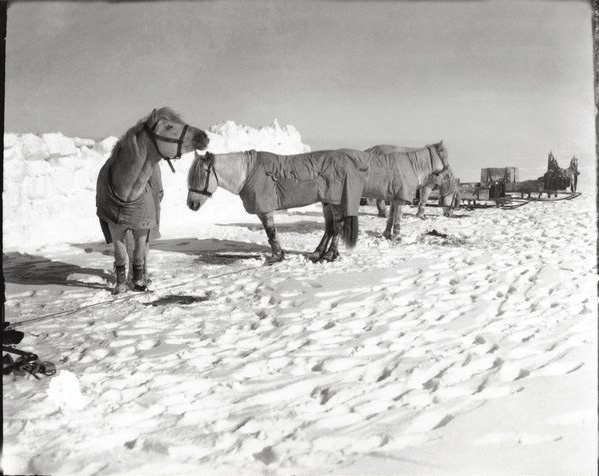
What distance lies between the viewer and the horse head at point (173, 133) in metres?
3.32

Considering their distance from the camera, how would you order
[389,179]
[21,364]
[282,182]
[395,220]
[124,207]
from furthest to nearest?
[395,220]
[389,179]
[282,182]
[124,207]
[21,364]

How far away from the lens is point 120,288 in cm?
394

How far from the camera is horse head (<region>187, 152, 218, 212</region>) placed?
15.5 feet

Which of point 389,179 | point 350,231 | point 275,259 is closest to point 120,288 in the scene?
point 275,259

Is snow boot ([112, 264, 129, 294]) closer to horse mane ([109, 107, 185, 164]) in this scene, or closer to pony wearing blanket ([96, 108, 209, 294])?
pony wearing blanket ([96, 108, 209, 294])

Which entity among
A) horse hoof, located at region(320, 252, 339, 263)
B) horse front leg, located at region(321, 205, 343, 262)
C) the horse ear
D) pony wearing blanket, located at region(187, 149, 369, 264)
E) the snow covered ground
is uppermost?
the horse ear

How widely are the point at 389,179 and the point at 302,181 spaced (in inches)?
59.3

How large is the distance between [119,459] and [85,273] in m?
3.63

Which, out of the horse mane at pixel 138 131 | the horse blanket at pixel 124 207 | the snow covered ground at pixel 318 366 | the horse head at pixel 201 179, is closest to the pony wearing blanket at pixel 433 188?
the snow covered ground at pixel 318 366

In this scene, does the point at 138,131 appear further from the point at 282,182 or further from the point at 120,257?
the point at 282,182

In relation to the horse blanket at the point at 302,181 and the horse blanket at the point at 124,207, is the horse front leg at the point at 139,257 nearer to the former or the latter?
the horse blanket at the point at 124,207

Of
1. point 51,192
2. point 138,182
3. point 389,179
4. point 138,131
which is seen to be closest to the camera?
point 138,131

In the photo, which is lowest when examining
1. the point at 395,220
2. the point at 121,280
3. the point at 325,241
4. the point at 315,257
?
the point at 121,280

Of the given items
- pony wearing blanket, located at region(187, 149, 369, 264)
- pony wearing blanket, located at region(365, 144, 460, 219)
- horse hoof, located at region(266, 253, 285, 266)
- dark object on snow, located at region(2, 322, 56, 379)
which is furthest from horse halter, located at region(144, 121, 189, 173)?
pony wearing blanket, located at region(365, 144, 460, 219)
